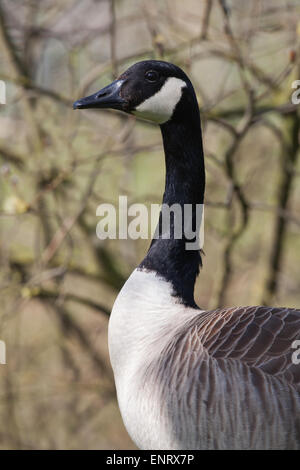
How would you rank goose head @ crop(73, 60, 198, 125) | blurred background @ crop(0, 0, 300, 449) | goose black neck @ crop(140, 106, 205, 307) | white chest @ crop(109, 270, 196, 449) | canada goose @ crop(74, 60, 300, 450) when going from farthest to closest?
blurred background @ crop(0, 0, 300, 449) < goose black neck @ crop(140, 106, 205, 307) < goose head @ crop(73, 60, 198, 125) < white chest @ crop(109, 270, 196, 449) < canada goose @ crop(74, 60, 300, 450)

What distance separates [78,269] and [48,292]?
439mm

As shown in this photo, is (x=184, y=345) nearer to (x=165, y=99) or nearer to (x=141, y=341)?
(x=141, y=341)

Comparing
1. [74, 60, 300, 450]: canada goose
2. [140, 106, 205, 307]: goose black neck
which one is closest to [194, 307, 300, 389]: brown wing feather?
[74, 60, 300, 450]: canada goose

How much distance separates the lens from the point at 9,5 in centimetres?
476

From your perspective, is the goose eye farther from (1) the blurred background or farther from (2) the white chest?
(1) the blurred background

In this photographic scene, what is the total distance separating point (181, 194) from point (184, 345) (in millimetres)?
696

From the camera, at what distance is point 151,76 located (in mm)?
2709

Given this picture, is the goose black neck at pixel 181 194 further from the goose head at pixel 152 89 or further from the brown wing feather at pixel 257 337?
the brown wing feather at pixel 257 337

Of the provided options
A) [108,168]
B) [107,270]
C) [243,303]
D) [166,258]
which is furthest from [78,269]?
[166,258]

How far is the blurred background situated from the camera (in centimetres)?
406

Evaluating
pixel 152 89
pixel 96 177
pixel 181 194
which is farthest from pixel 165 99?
pixel 96 177

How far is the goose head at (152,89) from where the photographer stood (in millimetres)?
2678

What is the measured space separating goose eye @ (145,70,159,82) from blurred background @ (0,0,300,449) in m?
1.01

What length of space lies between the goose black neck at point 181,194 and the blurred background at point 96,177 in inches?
35.6
